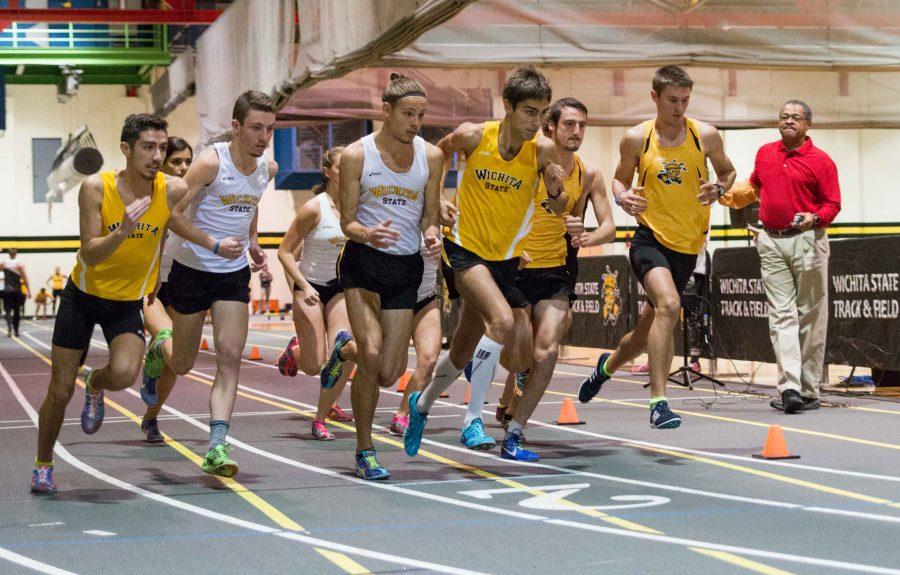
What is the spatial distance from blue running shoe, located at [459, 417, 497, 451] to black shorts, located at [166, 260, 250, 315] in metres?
1.44

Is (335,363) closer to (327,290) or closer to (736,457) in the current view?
(327,290)

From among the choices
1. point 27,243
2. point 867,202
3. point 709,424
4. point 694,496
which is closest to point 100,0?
point 27,243

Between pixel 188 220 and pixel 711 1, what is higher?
pixel 711 1

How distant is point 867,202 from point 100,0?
23.1 m

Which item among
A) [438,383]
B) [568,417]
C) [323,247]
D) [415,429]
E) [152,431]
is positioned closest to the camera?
[415,429]

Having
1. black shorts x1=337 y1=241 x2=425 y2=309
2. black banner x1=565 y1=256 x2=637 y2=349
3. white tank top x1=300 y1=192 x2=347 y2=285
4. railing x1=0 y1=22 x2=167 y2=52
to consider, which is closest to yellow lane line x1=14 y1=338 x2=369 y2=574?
black shorts x1=337 y1=241 x2=425 y2=309

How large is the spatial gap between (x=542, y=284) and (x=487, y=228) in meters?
0.74

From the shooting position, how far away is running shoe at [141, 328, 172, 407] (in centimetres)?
814

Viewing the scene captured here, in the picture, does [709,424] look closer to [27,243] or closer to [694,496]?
[694,496]

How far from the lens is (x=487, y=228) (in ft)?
23.5

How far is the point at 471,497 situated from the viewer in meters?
6.14

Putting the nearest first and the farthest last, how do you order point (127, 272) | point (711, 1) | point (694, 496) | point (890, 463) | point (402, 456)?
1. point (694, 496)
2. point (127, 272)
3. point (890, 463)
4. point (402, 456)
5. point (711, 1)

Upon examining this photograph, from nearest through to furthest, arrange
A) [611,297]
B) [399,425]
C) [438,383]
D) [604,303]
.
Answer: [438,383]
[399,425]
[611,297]
[604,303]

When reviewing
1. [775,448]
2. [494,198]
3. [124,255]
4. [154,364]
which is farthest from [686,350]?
[124,255]
